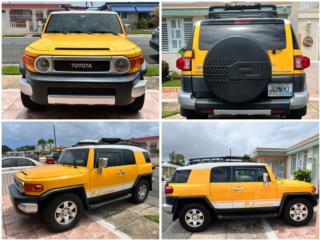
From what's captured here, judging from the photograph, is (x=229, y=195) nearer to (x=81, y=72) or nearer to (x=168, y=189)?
(x=168, y=189)

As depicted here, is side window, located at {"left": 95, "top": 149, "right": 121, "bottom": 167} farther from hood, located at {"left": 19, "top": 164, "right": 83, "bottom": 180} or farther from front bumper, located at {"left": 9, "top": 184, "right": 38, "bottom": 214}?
front bumper, located at {"left": 9, "top": 184, "right": 38, "bottom": 214}

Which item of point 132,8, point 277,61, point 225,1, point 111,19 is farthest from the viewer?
point 225,1

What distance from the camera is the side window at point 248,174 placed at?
4684 millimetres

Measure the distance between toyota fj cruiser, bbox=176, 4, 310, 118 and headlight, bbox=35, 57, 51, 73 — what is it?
6.26 ft

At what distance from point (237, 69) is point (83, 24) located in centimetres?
283

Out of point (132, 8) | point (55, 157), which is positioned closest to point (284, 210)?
point (55, 157)

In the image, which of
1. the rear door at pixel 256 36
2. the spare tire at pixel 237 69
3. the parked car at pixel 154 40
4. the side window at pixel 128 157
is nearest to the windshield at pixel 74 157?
the side window at pixel 128 157

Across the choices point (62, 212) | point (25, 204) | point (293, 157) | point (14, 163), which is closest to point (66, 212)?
point (62, 212)

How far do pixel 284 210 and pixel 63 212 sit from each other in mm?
3524

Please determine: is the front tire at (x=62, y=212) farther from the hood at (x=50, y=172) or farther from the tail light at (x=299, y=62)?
the tail light at (x=299, y=62)

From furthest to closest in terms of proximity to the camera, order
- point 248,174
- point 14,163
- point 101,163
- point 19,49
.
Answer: point 19,49 < point 14,163 < point 248,174 < point 101,163

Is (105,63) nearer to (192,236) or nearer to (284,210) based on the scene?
(192,236)

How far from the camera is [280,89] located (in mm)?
3998

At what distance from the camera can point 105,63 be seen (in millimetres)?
4105
